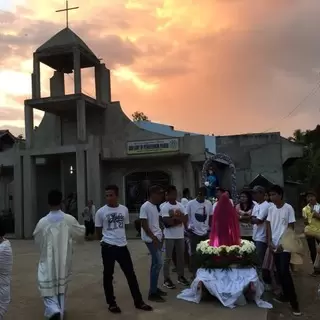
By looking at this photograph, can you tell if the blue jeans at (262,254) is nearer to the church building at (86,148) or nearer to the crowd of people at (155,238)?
the crowd of people at (155,238)

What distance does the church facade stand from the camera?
2092 centimetres

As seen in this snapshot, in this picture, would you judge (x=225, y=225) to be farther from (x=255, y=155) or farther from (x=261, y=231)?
(x=255, y=155)

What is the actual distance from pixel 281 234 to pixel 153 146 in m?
14.3

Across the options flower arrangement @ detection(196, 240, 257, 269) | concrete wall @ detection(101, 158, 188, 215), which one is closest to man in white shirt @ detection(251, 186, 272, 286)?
flower arrangement @ detection(196, 240, 257, 269)

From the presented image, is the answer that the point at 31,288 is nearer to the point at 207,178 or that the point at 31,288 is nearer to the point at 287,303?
the point at 287,303

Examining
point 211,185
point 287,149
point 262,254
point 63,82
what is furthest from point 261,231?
point 287,149

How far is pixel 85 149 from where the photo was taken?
21031 millimetres

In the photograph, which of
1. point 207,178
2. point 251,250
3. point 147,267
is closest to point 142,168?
point 207,178

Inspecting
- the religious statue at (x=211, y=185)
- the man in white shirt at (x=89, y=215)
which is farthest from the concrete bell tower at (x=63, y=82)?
the religious statue at (x=211, y=185)

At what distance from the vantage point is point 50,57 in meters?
22.6

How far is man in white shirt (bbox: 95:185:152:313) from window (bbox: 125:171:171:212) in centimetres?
1516

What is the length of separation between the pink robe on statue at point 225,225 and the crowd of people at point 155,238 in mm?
452

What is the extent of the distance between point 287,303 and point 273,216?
1325 mm

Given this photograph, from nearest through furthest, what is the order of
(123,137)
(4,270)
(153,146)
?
(4,270)
(153,146)
(123,137)
